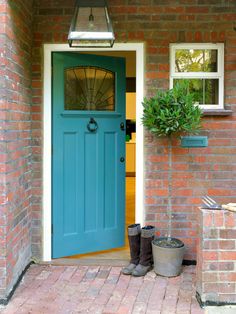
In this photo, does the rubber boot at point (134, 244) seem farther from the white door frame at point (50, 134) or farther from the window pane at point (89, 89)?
the window pane at point (89, 89)

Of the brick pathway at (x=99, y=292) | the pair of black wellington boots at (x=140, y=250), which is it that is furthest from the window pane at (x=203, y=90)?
the brick pathway at (x=99, y=292)

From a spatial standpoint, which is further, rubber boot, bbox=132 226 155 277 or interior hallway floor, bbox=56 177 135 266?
interior hallway floor, bbox=56 177 135 266

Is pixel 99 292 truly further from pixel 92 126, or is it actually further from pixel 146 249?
pixel 92 126

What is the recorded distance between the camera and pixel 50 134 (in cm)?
430

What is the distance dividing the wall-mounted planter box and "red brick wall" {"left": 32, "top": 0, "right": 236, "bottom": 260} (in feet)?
0.17

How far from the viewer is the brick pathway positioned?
333 centimetres

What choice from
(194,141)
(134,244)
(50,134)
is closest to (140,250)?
(134,244)

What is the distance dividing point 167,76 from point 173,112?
0.55m

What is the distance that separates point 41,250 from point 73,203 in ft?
1.80

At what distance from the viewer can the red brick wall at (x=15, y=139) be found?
3.36m

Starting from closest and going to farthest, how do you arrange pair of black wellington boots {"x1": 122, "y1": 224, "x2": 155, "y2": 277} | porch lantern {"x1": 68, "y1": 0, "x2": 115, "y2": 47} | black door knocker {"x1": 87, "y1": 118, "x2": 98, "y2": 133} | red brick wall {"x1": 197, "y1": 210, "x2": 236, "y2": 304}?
red brick wall {"x1": 197, "y1": 210, "x2": 236, "y2": 304}, porch lantern {"x1": 68, "y1": 0, "x2": 115, "y2": 47}, pair of black wellington boots {"x1": 122, "y1": 224, "x2": 155, "y2": 277}, black door knocker {"x1": 87, "y1": 118, "x2": 98, "y2": 133}

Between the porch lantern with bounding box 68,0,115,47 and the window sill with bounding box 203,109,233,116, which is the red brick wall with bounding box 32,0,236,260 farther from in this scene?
the porch lantern with bounding box 68,0,115,47

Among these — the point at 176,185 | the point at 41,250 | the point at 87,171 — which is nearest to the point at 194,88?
the point at 176,185

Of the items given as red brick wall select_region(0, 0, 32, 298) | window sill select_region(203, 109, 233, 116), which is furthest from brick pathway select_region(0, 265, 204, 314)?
window sill select_region(203, 109, 233, 116)
